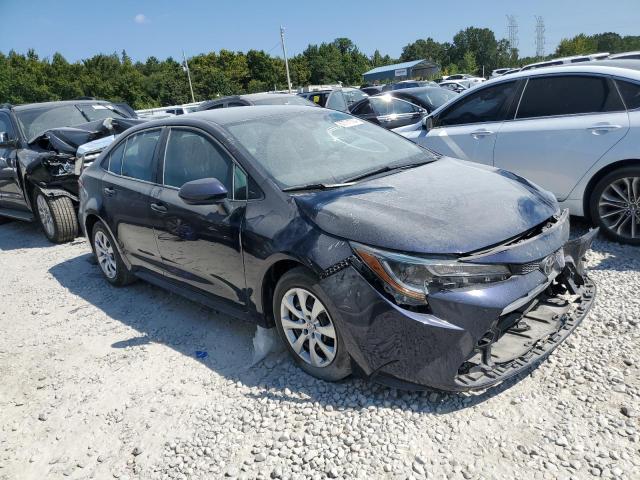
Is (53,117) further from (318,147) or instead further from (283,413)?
(283,413)

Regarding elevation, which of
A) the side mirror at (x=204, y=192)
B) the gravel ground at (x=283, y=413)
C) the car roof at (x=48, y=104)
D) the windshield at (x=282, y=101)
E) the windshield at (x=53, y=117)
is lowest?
the gravel ground at (x=283, y=413)

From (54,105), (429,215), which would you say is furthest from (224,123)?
(54,105)

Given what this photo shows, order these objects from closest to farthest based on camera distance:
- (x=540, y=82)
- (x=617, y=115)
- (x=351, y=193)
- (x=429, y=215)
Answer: (x=429, y=215), (x=351, y=193), (x=617, y=115), (x=540, y=82)

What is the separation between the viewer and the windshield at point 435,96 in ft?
33.0

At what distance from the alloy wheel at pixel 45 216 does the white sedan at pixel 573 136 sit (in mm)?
5596

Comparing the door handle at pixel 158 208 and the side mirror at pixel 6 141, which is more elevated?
the side mirror at pixel 6 141

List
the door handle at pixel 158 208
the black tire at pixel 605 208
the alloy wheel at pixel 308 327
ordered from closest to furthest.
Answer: the alloy wheel at pixel 308 327 → the door handle at pixel 158 208 → the black tire at pixel 605 208

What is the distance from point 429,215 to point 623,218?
9.03ft

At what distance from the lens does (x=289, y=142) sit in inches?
143

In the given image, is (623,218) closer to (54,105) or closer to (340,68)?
(54,105)

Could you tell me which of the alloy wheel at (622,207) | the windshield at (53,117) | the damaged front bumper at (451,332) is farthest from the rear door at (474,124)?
the windshield at (53,117)

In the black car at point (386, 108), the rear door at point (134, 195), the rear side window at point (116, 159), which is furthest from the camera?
the black car at point (386, 108)

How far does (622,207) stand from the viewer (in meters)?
4.54

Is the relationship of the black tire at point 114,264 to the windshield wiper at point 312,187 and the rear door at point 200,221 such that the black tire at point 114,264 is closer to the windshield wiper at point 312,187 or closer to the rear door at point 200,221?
the rear door at point 200,221
